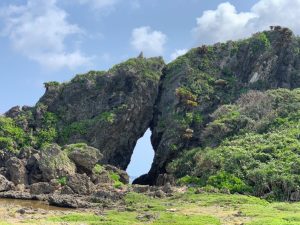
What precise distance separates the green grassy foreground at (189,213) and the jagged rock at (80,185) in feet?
17.4

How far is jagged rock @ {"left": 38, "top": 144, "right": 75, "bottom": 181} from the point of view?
59938 millimetres

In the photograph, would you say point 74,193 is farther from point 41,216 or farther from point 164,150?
point 164,150

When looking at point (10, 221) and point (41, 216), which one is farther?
point (41, 216)

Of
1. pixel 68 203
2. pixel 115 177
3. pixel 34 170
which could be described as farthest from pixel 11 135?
pixel 68 203

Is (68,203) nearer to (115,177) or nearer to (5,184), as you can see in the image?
(5,184)

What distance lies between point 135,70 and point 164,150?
16.5 meters

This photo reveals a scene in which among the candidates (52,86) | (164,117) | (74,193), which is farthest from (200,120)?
(74,193)

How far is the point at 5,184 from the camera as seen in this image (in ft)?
187

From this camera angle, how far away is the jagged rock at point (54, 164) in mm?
59938

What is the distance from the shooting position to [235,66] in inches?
3647

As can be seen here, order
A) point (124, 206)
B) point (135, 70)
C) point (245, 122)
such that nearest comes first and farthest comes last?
point (124, 206) → point (245, 122) → point (135, 70)

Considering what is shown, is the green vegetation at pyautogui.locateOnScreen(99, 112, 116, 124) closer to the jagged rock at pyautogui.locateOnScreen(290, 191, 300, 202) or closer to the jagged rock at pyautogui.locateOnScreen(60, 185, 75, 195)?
the jagged rock at pyautogui.locateOnScreen(60, 185, 75, 195)

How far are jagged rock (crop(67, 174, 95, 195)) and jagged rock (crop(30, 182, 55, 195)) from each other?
2225 mm

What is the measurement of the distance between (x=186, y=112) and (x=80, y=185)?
3273 centimetres
